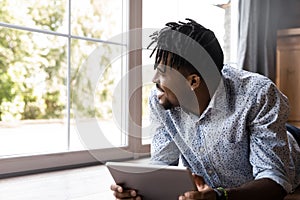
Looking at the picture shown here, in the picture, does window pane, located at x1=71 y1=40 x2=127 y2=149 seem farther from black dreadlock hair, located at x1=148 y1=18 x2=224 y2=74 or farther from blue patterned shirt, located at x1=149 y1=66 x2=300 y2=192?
black dreadlock hair, located at x1=148 y1=18 x2=224 y2=74

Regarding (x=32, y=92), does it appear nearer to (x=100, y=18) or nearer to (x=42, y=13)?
(x=42, y=13)

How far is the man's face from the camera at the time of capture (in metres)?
1.24

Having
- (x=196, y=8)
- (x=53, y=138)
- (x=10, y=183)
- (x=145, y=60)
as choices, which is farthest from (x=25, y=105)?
(x=196, y=8)

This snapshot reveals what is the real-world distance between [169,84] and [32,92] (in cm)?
157

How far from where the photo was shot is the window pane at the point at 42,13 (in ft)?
7.52

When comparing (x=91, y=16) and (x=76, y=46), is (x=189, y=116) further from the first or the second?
(x=91, y=16)

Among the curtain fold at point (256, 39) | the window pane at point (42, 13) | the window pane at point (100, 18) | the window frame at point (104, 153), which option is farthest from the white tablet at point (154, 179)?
the curtain fold at point (256, 39)

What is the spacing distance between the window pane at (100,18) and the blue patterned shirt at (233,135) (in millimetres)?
1234

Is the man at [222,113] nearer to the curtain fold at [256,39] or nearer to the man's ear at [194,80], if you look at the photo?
the man's ear at [194,80]

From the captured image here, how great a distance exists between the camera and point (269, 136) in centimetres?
120

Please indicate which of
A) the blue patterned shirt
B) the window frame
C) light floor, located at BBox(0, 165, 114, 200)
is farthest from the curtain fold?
the blue patterned shirt

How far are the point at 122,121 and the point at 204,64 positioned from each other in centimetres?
142

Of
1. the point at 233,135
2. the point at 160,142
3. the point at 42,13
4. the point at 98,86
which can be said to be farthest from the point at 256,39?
the point at 233,135

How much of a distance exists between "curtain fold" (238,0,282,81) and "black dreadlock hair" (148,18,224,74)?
1866 mm
